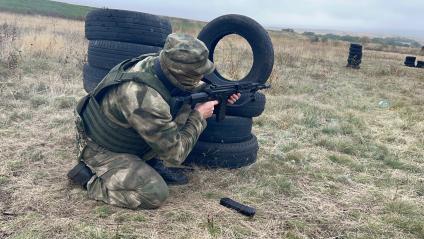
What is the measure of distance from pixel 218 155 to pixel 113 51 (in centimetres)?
219

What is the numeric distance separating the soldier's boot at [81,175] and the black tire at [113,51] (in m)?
2.12

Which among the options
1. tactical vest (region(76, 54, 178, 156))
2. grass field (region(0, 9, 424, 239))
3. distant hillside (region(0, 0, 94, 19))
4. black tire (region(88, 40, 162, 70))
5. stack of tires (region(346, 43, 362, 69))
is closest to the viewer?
grass field (region(0, 9, 424, 239))

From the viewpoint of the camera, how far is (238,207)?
145 inches

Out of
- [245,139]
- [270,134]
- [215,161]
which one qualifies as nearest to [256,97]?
[245,139]

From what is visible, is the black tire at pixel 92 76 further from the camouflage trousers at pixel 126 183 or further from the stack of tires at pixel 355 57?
the stack of tires at pixel 355 57

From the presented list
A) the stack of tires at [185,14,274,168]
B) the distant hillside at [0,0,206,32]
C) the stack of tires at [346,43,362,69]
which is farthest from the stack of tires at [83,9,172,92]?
the distant hillside at [0,0,206,32]

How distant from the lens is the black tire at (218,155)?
4.62 metres

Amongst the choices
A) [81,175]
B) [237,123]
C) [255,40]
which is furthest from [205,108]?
[255,40]

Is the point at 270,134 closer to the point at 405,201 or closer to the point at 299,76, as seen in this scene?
the point at 405,201

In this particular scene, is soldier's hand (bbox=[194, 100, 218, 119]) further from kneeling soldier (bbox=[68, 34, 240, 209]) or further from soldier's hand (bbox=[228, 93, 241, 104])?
soldier's hand (bbox=[228, 93, 241, 104])

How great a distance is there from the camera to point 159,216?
137 inches

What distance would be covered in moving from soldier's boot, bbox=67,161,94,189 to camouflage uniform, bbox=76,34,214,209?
0.19 ft

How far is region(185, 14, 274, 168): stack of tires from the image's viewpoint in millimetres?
4637

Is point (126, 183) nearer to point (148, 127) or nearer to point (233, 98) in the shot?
point (148, 127)
